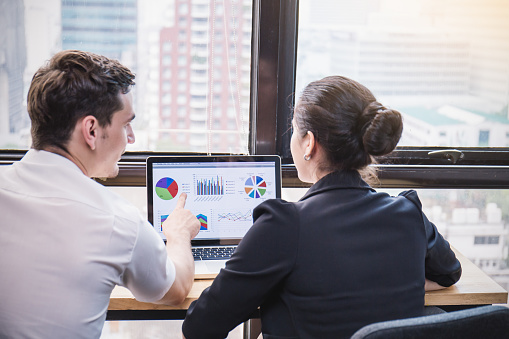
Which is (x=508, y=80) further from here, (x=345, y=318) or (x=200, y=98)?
(x=345, y=318)

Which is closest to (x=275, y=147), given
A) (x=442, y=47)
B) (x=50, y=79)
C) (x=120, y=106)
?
(x=442, y=47)

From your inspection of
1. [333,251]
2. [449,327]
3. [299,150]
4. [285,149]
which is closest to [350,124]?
[299,150]

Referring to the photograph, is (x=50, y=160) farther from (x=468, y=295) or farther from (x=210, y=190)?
(x=468, y=295)

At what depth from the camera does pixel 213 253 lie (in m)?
1.77

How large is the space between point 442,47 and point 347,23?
0.38 m

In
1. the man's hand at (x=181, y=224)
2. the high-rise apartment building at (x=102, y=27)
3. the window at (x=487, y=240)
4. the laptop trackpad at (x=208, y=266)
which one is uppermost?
the high-rise apartment building at (x=102, y=27)

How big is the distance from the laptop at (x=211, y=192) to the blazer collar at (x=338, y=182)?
0.56m

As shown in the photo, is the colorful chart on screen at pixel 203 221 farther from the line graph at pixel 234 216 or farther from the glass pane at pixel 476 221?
the glass pane at pixel 476 221

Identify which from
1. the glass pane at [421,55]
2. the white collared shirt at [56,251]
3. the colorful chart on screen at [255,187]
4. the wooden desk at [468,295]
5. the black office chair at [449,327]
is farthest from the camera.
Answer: the glass pane at [421,55]

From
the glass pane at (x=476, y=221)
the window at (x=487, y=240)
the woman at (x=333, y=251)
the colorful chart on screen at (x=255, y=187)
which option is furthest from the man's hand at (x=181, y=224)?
the window at (x=487, y=240)

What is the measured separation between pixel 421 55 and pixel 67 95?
143 centimetres

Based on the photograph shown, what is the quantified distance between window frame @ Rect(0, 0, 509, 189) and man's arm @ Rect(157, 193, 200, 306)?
45 cm

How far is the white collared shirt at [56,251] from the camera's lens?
1.07m

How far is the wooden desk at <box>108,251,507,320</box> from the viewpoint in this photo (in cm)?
147
